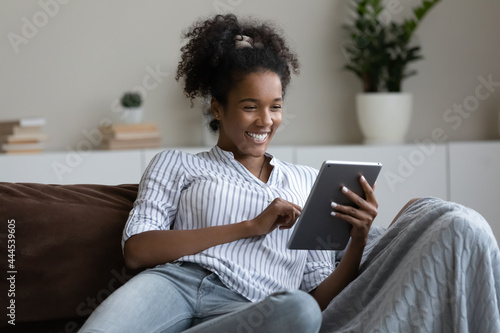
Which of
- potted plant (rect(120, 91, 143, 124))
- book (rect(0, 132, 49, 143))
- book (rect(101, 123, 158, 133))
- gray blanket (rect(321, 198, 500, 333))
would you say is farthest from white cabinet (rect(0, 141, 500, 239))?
gray blanket (rect(321, 198, 500, 333))

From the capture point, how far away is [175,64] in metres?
3.81

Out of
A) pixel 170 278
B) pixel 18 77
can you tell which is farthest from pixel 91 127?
pixel 170 278

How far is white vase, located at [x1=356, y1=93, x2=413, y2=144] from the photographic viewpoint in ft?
12.0

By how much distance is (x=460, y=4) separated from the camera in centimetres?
388

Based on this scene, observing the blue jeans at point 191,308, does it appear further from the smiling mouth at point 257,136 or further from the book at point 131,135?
the book at point 131,135

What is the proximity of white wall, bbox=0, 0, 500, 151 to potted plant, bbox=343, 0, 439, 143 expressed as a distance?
0.56 ft

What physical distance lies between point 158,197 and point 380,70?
2.05 m

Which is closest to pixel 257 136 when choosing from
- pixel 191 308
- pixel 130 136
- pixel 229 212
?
pixel 229 212

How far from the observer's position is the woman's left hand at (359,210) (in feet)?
5.75

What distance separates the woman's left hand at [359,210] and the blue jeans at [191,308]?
11.4 inches

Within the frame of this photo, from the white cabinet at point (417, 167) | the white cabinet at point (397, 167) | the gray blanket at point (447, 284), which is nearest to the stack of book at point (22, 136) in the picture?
the white cabinet at point (417, 167)

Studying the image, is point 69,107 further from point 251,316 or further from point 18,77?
point 251,316

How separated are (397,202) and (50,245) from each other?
6.72 feet

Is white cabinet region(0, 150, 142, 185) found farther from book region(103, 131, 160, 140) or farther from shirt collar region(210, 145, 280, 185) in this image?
shirt collar region(210, 145, 280, 185)
